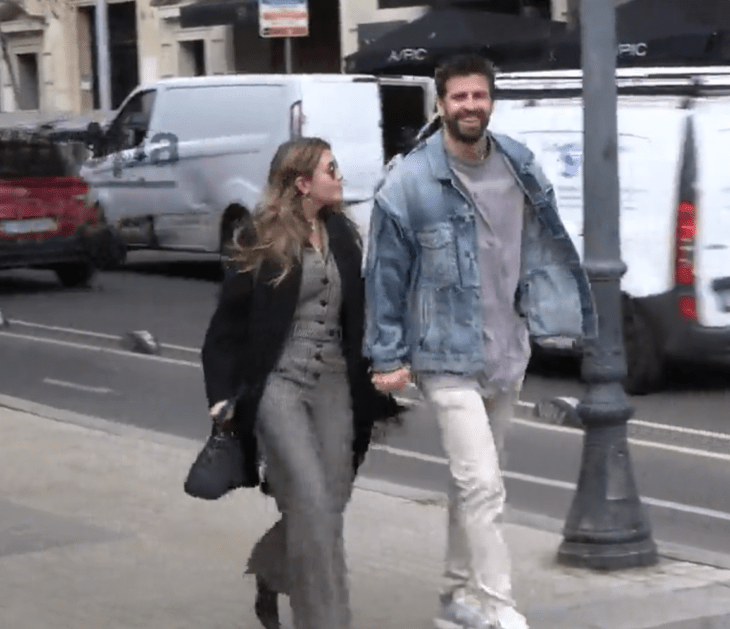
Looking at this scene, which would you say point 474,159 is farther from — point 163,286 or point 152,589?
point 163,286

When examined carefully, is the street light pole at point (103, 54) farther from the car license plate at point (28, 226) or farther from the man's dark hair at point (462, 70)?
the man's dark hair at point (462, 70)

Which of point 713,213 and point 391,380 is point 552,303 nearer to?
point 391,380

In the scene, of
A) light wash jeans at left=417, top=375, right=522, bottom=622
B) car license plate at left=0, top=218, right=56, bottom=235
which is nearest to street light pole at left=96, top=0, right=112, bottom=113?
car license plate at left=0, top=218, right=56, bottom=235

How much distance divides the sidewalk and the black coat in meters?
0.95

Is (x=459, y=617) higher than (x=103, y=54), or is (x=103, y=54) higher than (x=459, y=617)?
(x=103, y=54)

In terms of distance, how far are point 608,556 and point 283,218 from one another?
7.39ft

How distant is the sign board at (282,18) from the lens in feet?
82.2

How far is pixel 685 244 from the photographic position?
43.0 ft

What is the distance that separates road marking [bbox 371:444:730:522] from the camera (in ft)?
31.0

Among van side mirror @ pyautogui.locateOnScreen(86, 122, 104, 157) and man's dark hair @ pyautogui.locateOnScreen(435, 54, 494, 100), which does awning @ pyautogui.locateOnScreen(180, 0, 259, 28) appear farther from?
man's dark hair @ pyautogui.locateOnScreen(435, 54, 494, 100)

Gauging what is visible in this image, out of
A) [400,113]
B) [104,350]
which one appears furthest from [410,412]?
[400,113]

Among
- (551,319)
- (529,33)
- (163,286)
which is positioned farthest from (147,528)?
(529,33)

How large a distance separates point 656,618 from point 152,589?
6.03 ft

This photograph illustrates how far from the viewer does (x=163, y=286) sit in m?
22.2
